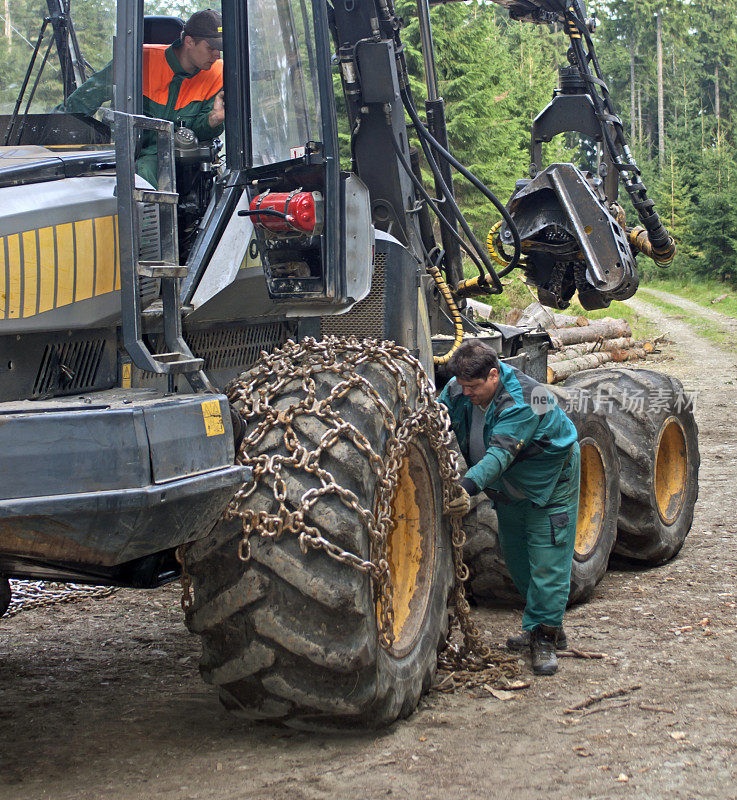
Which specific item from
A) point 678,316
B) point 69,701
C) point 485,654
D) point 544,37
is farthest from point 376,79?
point 544,37

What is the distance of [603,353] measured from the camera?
18344mm

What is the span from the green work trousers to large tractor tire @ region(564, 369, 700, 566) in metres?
1.40

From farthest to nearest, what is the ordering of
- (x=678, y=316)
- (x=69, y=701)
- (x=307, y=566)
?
(x=678, y=316)
(x=69, y=701)
(x=307, y=566)

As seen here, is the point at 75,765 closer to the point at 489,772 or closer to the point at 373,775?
the point at 373,775

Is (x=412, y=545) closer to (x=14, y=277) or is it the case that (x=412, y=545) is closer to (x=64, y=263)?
(x=64, y=263)

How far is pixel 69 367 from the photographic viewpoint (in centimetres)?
350

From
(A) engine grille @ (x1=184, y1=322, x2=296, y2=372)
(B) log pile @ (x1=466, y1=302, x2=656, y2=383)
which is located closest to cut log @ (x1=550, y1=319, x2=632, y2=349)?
(B) log pile @ (x1=466, y1=302, x2=656, y2=383)

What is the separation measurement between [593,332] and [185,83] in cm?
1495

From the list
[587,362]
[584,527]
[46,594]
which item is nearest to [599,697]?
[584,527]

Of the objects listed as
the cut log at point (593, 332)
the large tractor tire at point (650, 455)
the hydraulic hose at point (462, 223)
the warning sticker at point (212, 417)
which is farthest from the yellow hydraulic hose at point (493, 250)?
the cut log at point (593, 332)

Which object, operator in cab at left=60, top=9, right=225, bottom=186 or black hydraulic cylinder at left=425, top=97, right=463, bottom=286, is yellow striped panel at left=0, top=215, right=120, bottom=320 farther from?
Result: black hydraulic cylinder at left=425, top=97, right=463, bottom=286

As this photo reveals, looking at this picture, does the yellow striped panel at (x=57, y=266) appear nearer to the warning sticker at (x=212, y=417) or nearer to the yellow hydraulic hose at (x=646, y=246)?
the warning sticker at (x=212, y=417)

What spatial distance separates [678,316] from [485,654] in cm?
2751

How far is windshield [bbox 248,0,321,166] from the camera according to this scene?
4055 millimetres
